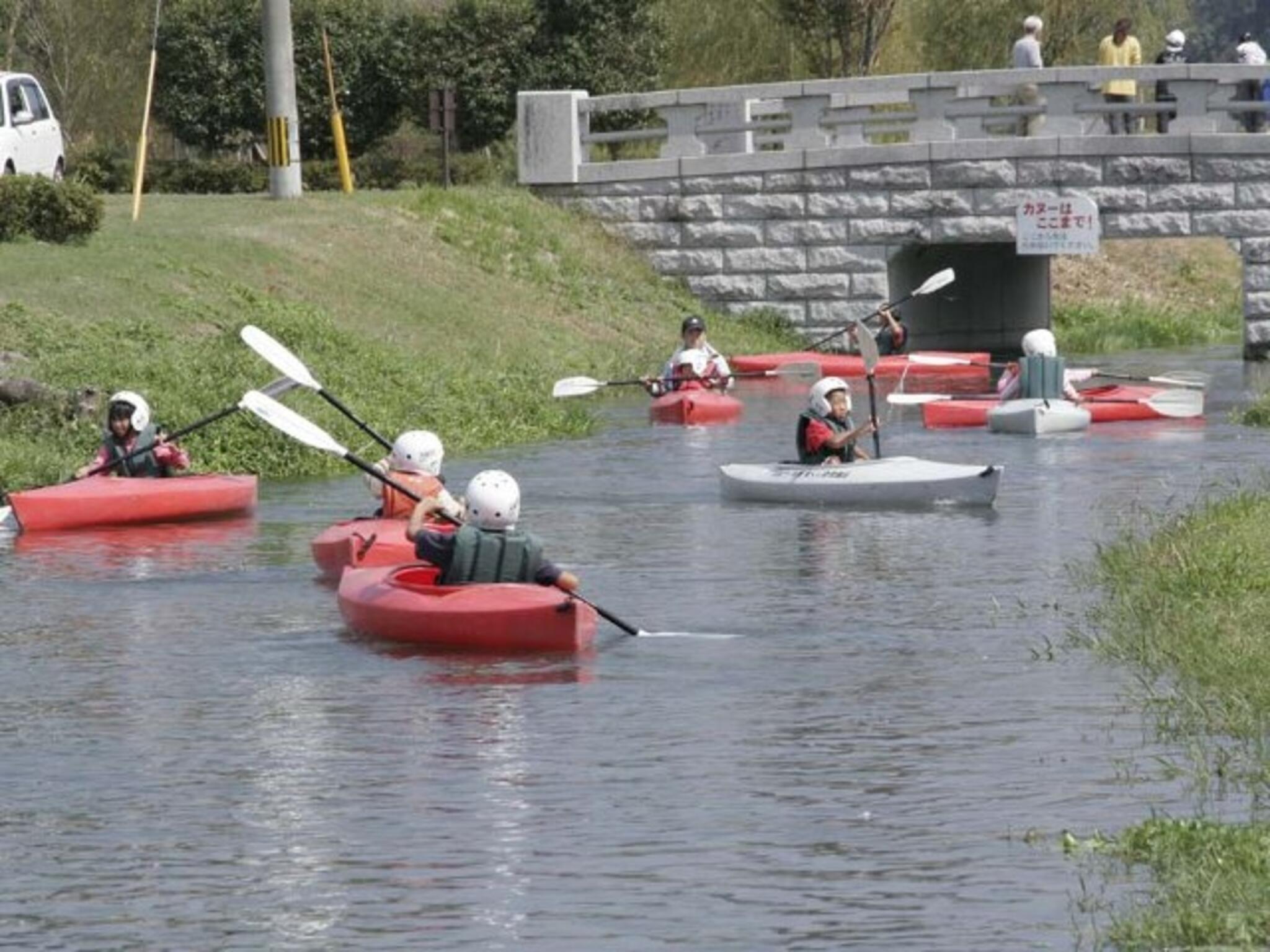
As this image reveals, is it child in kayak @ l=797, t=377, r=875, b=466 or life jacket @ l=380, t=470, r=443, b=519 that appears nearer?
life jacket @ l=380, t=470, r=443, b=519

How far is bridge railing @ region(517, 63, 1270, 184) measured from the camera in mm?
34625

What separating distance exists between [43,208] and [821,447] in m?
10.0

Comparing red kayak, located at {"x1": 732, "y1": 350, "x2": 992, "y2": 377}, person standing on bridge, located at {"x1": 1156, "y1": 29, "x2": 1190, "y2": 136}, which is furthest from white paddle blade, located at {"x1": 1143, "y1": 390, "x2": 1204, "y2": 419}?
person standing on bridge, located at {"x1": 1156, "y1": 29, "x2": 1190, "y2": 136}

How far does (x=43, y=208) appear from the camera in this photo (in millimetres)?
28375

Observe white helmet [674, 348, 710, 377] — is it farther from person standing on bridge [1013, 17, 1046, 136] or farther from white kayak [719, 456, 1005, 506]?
white kayak [719, 456, 1005, 506]

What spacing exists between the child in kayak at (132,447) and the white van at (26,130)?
9.65 m

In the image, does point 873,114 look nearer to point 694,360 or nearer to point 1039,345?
point 694,360

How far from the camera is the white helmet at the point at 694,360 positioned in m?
29.7

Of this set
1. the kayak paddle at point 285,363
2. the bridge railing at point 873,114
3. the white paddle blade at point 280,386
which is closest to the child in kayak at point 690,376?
the bridge railing at point 873,114

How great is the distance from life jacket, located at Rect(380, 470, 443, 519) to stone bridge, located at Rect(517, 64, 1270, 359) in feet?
58.1

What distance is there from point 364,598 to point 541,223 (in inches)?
846

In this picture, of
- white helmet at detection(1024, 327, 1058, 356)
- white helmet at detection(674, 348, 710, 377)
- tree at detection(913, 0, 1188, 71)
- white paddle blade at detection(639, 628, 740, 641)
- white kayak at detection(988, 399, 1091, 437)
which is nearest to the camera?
white paddle blade at detection(639, 628, 740, 641)

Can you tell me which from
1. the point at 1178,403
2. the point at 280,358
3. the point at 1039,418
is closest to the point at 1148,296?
the point at 1178,403

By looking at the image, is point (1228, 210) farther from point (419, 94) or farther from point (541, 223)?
point (419, 94)
